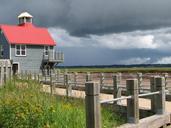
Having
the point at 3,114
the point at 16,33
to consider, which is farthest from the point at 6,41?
the point at 3,114

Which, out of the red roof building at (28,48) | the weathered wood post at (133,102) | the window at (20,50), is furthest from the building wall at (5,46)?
the weathered wood post at (133,102)

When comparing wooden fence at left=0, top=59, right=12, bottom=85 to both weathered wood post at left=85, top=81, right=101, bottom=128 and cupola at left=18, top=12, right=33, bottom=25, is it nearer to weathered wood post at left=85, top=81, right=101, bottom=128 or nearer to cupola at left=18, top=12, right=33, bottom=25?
weathered wood post at left=85, top=81, right=101, bottom=128

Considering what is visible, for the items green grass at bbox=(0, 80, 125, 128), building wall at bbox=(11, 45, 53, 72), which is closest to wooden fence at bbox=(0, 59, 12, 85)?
green grass at bbox=(0, 80, 125, 128)

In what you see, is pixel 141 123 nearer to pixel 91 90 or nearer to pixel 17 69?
pixel 91 90

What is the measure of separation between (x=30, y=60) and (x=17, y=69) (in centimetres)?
211

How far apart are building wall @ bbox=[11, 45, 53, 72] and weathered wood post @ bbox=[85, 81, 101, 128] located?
43317 mm

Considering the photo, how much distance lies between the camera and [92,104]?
284 inches

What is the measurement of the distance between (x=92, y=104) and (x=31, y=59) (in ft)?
148

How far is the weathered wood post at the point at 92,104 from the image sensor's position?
710 centimetres

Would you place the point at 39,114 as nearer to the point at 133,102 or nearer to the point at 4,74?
the point at 133,102

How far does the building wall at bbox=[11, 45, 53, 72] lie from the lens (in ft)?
166

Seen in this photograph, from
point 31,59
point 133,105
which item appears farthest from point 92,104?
point 31,59

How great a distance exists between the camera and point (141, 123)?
30.3 ft

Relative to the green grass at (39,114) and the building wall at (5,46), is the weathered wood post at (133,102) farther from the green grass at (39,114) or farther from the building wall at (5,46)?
the building wall at (5,46)
